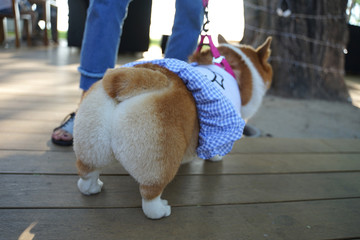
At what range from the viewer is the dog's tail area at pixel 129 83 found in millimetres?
797

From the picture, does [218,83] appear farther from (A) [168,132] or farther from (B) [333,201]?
(B) [333,201]

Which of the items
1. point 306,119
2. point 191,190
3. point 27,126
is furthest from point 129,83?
point 306,119

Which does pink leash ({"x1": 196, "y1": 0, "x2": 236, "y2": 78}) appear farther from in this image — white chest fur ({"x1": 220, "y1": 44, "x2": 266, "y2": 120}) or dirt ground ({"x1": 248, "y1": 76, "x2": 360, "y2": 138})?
dirt ground ({"x1": 248, "y1": 76, "x2": 360, "y2": 138})

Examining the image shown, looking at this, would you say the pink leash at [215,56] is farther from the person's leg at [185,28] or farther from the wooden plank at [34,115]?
the wooden plank at [34,115]

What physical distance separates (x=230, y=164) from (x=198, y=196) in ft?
1.16

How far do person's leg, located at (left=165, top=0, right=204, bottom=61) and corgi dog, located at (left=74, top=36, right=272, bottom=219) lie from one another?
0.60m

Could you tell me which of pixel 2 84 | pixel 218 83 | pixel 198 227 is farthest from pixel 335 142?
pixel 2 84

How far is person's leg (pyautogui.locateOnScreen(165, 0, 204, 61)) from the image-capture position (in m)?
1.39

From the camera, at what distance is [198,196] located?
3.39 feet

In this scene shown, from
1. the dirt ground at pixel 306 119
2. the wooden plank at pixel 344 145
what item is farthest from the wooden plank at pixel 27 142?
the wooden plank at pixel 344 145

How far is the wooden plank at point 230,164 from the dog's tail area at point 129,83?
1.53 feet

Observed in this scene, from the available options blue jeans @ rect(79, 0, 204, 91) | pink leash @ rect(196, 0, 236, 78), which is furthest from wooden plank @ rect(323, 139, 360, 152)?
blue jeans @ rect(79, 0, 204, 91)

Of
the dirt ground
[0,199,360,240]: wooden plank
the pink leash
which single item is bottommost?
the dirt ground

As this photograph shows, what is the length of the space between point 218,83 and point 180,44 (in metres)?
0.53
